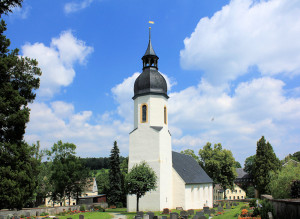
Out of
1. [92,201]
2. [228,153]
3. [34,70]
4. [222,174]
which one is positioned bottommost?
[92,201]

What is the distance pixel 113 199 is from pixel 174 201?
1580cm

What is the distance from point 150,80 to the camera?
118ft

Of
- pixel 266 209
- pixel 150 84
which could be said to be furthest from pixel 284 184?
pixel 150 84

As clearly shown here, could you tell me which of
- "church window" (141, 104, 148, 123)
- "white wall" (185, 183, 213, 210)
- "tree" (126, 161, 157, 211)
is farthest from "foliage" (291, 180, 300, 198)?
"church window" (141, 104, 148, 123)

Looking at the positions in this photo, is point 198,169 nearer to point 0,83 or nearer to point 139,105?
point 139,105

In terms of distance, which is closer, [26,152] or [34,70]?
[26,152]

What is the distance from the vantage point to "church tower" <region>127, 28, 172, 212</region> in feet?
110

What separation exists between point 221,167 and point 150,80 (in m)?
30.8

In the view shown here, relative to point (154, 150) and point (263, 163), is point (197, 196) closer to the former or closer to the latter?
point (154, 150)

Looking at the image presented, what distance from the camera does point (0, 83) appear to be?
17.5 metres

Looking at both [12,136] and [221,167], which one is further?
[221,167]

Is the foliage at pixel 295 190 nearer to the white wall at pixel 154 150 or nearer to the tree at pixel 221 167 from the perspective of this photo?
the white wall at pixel 154 150

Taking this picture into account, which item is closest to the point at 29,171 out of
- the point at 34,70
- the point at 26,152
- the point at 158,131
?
the point at 26,152

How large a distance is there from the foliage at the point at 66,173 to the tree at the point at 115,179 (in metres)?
4.45
